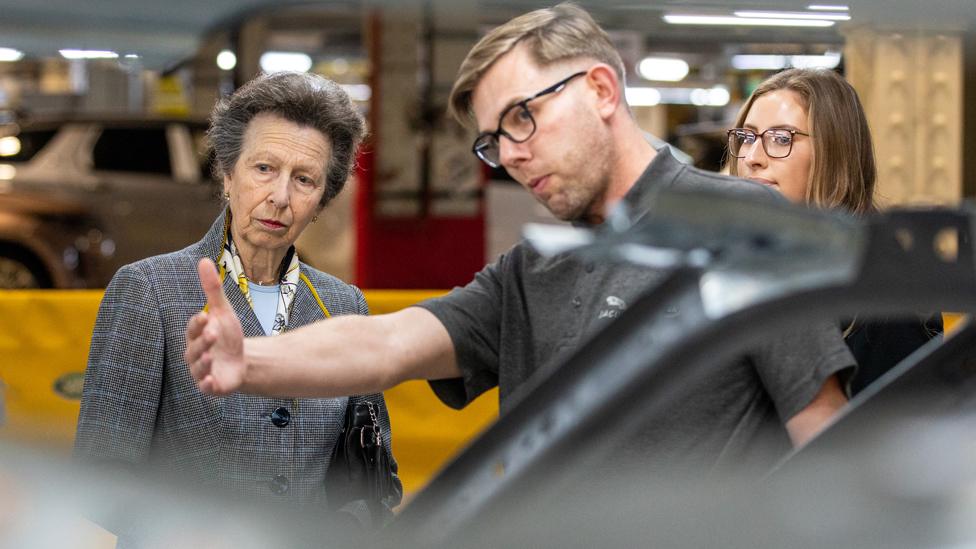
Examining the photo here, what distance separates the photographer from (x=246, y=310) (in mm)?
2535

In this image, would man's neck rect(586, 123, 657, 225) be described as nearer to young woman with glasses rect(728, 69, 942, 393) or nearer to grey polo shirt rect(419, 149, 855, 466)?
grey polo shirt rect(419, 149, 855, 466)

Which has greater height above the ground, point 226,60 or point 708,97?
point 226,60

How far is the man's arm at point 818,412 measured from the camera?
5.77ft

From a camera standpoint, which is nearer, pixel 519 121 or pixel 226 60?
pixel 519 121

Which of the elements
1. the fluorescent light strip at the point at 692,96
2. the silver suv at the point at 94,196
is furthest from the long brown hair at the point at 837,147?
the fluorescent light strip at the point at 692,96

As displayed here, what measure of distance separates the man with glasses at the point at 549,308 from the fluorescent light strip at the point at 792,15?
4.30 meters

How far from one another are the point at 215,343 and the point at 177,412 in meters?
0.69

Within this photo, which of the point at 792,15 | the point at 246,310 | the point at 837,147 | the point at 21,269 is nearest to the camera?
the point at 246,310

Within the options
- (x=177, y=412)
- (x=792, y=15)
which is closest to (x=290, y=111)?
(x=177, y=412)

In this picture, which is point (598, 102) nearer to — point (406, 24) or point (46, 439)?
point (46, 439)

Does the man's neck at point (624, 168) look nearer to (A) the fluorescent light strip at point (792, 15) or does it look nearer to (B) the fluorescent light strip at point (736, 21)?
(A) the fluorescent light strip at point (792, 15)

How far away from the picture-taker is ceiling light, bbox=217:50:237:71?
994 cm

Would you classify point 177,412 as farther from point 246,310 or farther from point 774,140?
point 774,140

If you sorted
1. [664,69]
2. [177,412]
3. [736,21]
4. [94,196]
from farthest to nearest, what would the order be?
[664,69] < [94,196] < [736,21] < [177,412]
